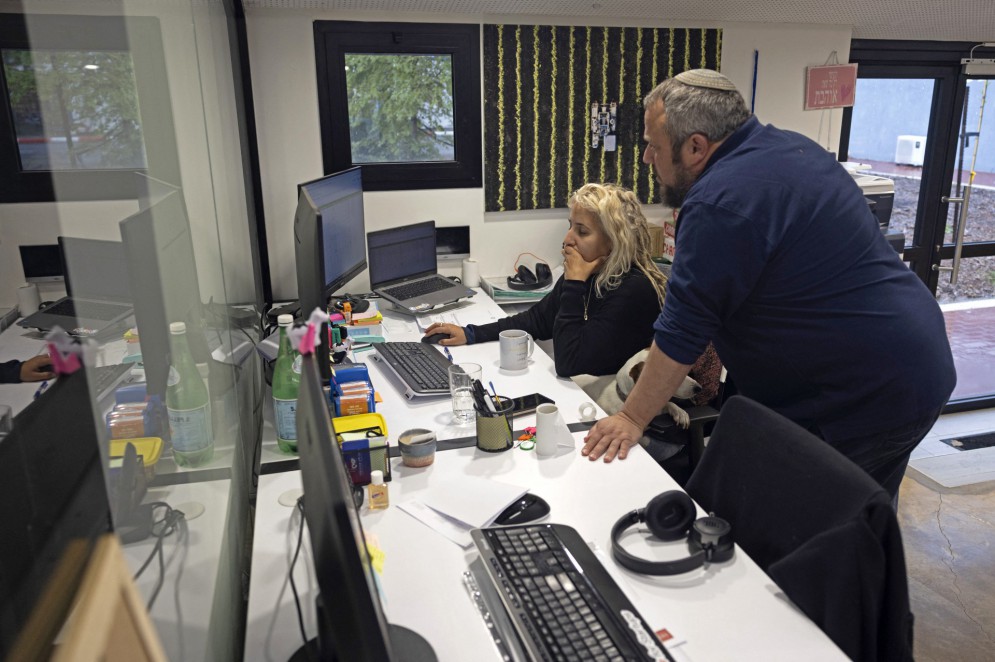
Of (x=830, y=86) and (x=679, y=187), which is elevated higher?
(x=830, y=86)

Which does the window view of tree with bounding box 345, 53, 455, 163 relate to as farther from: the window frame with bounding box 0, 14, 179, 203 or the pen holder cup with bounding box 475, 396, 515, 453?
the window frame with bounding box 0, 14, 179, 203

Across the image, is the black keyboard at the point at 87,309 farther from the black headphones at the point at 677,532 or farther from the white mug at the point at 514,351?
the white mug at the point at 514,351

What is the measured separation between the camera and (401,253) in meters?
3.16

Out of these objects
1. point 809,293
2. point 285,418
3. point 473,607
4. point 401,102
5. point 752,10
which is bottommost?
point 473,607

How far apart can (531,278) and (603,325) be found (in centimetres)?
108

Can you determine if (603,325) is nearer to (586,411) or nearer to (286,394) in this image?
(586,411)

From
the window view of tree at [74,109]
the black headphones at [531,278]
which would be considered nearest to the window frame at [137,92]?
the window view of tree at [74,109]

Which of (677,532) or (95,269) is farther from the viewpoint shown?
(677,532)

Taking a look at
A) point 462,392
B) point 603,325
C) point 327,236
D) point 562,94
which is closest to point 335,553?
point 462,392

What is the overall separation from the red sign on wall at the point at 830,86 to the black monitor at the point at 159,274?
3324mm

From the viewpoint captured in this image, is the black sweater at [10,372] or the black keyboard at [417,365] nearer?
the black sweater at [10,372]

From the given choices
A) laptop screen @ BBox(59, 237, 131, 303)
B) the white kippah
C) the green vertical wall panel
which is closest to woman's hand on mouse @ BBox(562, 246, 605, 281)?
the white kippah

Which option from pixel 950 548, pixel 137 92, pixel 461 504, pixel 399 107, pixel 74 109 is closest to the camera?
pixel 74 109

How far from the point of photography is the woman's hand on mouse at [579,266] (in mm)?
2416
